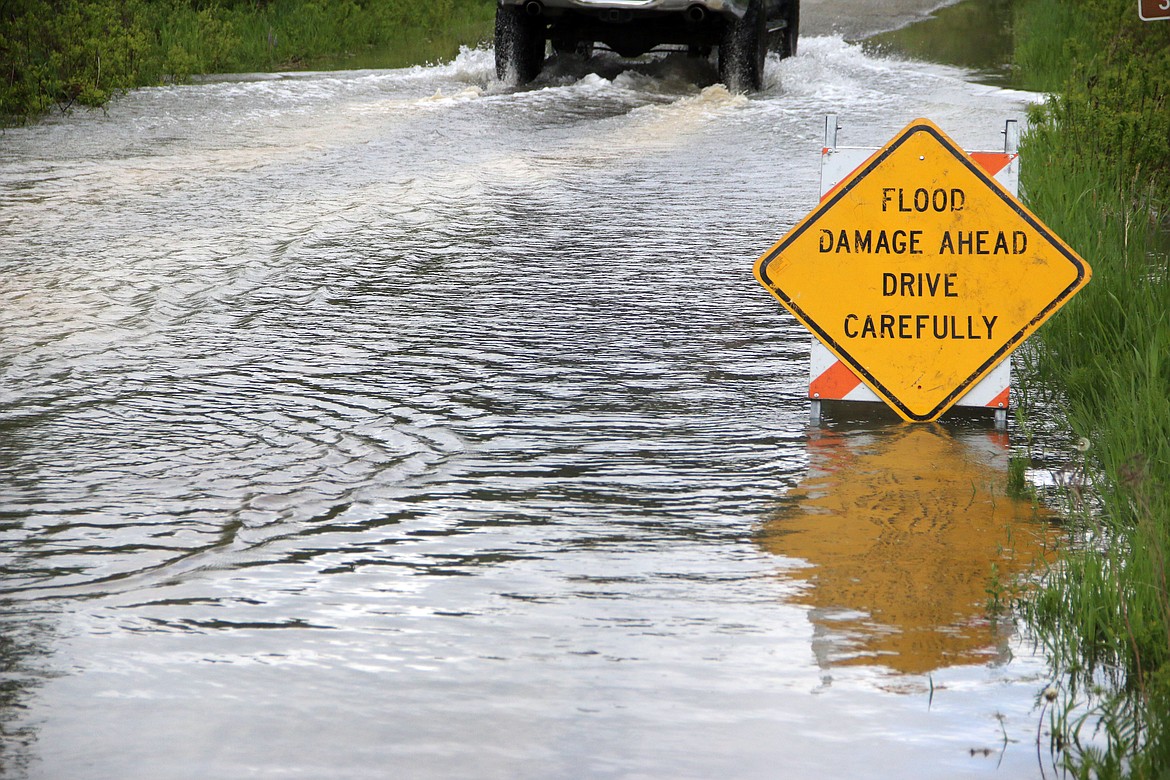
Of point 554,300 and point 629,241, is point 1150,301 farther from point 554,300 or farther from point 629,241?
point 629,241

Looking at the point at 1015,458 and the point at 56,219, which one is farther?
the point at 56,219

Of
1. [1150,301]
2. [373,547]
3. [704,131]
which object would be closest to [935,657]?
[373,547]

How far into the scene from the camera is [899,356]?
648 cm

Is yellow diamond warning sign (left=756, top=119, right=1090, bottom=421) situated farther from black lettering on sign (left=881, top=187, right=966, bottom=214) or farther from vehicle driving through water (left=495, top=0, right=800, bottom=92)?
vehicle driving through water (left=495, top=0, right=800, bottom=92)

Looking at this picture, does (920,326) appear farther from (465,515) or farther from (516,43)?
(516,43)

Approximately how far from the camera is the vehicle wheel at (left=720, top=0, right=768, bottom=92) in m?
17.2

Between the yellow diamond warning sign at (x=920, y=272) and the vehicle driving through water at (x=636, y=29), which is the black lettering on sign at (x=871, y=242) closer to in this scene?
the yellow diamond warning sign at (x=920, y=272)

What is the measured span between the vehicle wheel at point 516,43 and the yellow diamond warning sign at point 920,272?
11436 mm

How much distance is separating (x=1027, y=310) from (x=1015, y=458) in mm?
855

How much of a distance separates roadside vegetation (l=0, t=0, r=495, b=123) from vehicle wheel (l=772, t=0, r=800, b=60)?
4.46 meters

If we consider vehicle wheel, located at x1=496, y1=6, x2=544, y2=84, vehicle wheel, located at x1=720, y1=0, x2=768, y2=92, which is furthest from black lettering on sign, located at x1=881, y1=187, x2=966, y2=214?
vehicle wheel, located at x1=496, y1=6, x2=544, y2=84

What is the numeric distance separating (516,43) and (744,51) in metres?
2.47

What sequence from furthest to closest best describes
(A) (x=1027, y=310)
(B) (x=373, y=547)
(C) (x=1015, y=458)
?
(A) (x=1027, y=310)
(C) (x=1015, y=458)
(B) (x=373, y=547)

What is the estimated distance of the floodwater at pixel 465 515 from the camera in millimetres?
3775
